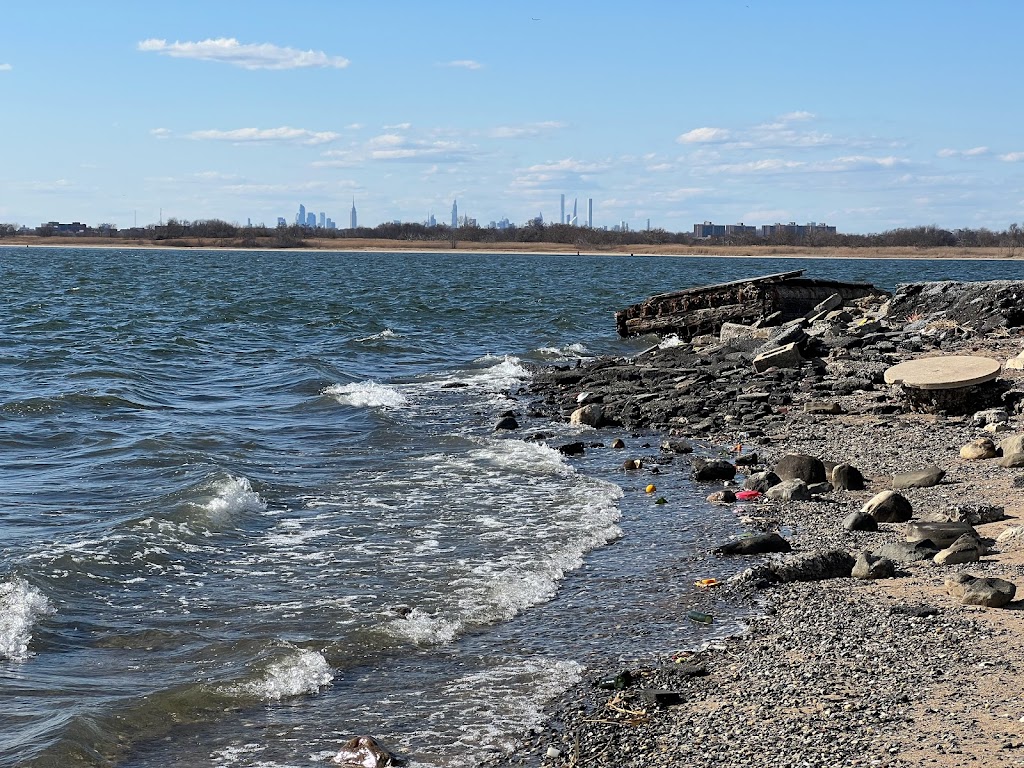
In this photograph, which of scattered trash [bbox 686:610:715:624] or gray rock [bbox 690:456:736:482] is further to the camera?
gray rock [bbox 690:456:736:482]

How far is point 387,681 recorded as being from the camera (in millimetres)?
7430

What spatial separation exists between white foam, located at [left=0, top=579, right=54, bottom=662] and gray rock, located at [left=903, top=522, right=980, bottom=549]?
7.17 m

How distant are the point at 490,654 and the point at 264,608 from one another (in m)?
2.21

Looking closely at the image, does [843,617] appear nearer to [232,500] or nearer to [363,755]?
[363,755]

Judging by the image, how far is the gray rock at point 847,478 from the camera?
11.6 m

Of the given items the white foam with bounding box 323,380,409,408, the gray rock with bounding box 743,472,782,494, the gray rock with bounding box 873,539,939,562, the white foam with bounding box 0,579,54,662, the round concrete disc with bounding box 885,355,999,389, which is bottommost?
the white foam with bounding box 0,579,54,662

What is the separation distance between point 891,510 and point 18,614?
7727 millimetres

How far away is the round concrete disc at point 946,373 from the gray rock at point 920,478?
344cm

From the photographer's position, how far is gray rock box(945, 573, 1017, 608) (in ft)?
24.4

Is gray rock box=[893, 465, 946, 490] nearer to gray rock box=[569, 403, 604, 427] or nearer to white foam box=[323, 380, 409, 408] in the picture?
gray rock box=[569, 403, 604, 427]

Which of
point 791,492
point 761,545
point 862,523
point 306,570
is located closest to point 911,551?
point 862,523

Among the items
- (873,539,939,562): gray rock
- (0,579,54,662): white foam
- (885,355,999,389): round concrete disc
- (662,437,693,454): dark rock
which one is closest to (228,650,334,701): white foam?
(0,579,54,662): white foam

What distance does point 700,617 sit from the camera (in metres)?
8.14

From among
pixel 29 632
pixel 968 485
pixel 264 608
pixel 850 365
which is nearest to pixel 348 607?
pixel 264 608
